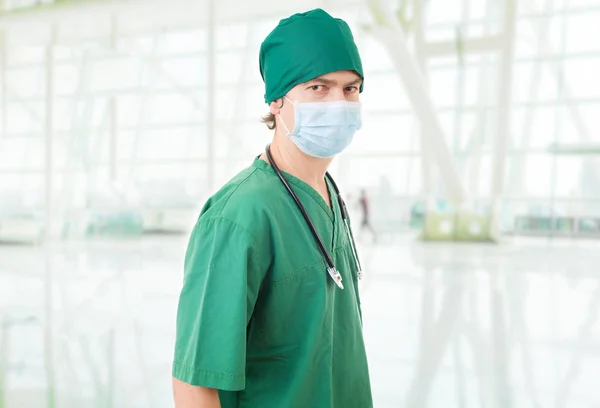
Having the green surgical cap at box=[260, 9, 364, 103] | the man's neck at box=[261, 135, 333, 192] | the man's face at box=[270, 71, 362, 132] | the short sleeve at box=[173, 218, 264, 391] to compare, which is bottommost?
the short sleeve at box=[173, 218, 264, 391]

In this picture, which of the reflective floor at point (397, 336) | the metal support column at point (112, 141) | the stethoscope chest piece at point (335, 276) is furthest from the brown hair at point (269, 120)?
the metal support column at point (112, 141)

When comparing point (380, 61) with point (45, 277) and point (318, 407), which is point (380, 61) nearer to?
point (45, 277)

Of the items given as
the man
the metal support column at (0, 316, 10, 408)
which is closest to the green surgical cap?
the man

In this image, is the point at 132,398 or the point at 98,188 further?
the point at 98,188

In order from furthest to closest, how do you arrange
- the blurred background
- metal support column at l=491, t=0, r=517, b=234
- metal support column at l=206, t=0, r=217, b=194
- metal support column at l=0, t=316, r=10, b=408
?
metal support column at l=206, t=0, r=217, b=194 → metal support column at l=491, t=0, r=517, b=234 → the blurred background → metal support column at l=0, t=316, r=10, b=408

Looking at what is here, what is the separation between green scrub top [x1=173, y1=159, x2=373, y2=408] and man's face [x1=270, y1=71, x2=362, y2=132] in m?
0.15

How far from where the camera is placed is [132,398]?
3.06 meters

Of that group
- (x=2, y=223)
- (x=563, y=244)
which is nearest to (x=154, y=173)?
(x=2, y=223)

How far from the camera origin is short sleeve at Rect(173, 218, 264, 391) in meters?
1.12

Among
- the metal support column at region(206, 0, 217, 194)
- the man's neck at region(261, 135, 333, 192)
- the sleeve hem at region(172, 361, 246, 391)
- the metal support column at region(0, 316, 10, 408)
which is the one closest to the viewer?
the sleeve hem at region(172, 361, 246, 391)

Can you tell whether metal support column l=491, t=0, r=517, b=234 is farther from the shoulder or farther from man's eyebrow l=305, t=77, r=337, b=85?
the shoulder

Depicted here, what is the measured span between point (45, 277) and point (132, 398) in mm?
5700

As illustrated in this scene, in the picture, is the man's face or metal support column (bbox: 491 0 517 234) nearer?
the man's face

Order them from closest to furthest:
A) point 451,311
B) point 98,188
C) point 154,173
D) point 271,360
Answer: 1. point 271,360
2. point 451,311
3. point 98,188
4. point 154,173
